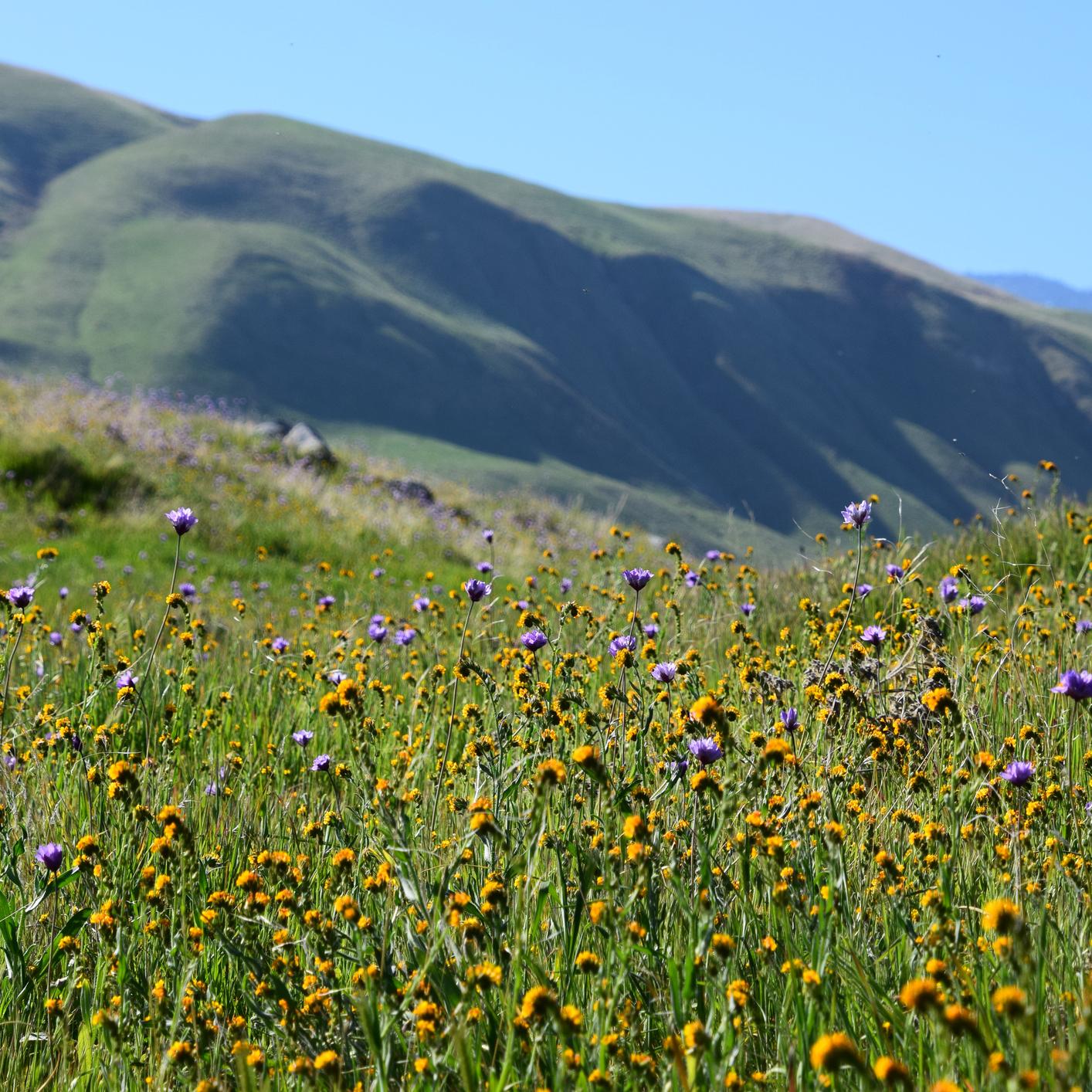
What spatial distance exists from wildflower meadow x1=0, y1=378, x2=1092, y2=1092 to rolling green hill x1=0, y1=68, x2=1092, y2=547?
58.6 metres

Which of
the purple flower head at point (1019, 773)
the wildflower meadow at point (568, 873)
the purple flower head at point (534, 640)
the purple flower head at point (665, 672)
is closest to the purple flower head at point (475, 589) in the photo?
the wildflower meadow at point (568, 873)

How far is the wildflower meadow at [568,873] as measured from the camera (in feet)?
6.29

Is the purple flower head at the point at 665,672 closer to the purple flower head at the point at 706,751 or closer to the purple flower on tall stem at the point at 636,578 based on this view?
the purple flower on tall stem at the point at 636,578

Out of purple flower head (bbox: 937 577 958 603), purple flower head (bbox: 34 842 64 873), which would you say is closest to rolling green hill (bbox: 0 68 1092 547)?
purple flower head (bbox: 937 577 958 603)

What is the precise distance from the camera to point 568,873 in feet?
8.75

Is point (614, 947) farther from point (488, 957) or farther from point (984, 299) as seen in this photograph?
point (984, 299)

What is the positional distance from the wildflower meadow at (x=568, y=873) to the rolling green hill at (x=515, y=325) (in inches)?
2309

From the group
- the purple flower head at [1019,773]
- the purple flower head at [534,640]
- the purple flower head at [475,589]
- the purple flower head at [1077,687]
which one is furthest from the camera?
the purple flower head at [534,640]

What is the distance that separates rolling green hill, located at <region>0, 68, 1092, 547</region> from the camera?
258ft

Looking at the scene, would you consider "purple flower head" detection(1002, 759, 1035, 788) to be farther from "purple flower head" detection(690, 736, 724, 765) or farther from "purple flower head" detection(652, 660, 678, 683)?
"purple flower head" detection(652, 660, 678, 683)

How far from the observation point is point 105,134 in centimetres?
11250

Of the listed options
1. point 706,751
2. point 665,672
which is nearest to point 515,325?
point 665,672

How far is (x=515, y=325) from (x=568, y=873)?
117637 mm

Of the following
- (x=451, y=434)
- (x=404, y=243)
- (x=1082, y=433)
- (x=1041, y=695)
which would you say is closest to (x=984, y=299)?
(x=1082, y=433)
